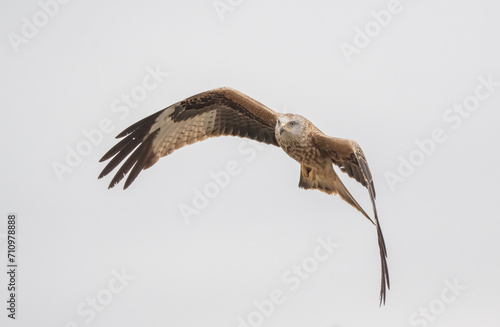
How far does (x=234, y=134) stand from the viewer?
15430 millimetres

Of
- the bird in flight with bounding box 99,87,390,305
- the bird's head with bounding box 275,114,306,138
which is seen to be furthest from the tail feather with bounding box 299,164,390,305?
the bird's head with bounding box 275,114,306,138

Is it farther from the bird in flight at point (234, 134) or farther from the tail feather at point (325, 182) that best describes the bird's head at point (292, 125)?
the tail feather at point (325, 182)

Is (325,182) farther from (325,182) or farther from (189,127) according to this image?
(189,127)

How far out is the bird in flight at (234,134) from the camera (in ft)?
45.7

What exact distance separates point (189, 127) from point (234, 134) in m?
0.64

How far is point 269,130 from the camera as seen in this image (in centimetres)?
1521

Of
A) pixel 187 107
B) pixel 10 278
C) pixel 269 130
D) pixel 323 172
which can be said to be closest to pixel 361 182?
pixel 323 172

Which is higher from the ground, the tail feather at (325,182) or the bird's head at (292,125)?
the bird's head at (292,125)

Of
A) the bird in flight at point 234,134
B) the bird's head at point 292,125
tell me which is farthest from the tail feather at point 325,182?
the bird's head at point 292,125

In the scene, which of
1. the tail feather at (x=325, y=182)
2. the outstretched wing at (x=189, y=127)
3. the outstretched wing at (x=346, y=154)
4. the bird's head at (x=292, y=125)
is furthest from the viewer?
the outstretched wing at (x=189, y=127)

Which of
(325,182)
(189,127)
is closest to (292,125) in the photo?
(325,182)

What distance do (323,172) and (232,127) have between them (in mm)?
1680

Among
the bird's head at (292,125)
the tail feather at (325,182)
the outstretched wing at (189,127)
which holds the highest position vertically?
the outstretched wing at (189,127)

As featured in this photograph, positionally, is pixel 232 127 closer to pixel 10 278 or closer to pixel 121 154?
pixel 121 154
